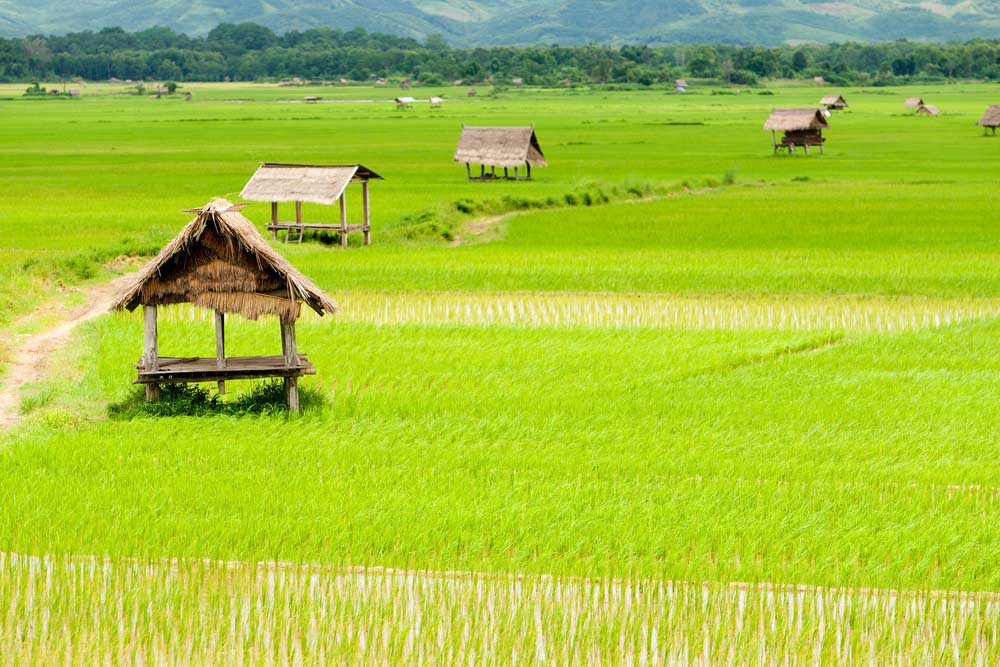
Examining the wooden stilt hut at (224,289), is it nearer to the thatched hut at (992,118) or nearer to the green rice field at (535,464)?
the green rice field at (535,464)

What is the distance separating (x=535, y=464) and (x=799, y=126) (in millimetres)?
38292

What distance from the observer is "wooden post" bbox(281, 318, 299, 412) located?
33.1 ft

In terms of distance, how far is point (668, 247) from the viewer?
2072 cm

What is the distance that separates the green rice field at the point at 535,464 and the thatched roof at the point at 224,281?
81 centimetres

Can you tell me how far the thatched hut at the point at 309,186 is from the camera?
69.6 ft

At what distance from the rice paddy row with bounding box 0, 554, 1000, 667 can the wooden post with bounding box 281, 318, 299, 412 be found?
130 inches

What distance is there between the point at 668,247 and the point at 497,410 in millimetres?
10901

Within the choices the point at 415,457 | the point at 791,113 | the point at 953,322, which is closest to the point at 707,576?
the point at 415,457

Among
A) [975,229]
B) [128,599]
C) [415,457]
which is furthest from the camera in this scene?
[975,229]

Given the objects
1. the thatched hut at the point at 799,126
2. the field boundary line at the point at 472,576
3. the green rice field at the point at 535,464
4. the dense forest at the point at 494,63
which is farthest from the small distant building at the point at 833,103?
the field boundary line at the point at 472,576

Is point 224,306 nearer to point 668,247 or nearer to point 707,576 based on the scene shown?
point 707,576

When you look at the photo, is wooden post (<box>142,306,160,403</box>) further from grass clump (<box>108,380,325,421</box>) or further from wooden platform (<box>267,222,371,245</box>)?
wooden platform (<box>267,222,371,245</box>)

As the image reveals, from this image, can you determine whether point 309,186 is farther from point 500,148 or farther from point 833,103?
point 833,103

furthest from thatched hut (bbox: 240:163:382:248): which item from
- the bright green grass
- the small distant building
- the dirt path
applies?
the small distant building
